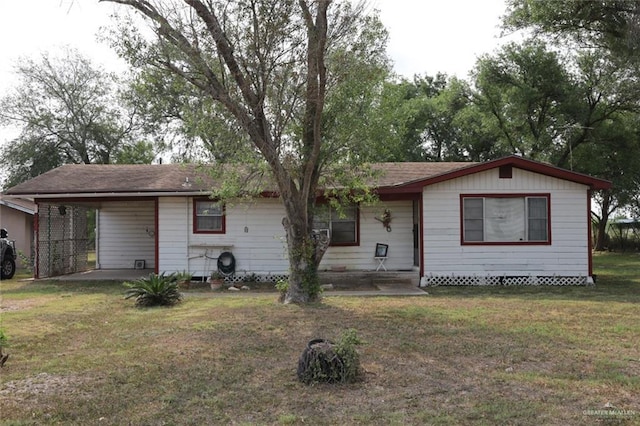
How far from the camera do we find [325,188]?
12.1 meters

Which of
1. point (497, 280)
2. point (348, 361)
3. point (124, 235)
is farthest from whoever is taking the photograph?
point (124, 235)

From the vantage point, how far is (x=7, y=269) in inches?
625

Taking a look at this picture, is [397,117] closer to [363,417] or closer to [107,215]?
[363,417]

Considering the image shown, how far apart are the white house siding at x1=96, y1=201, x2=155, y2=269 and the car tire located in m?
2.66

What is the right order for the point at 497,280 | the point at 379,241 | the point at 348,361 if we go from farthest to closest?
the point at 379,241, the point at 497,280, the point at 348,361

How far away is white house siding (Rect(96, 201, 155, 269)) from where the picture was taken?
59.1 feet

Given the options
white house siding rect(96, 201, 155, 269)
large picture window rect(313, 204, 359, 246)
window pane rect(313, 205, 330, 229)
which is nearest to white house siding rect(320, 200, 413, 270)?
large picture window rect(313, 204, 359, 246)

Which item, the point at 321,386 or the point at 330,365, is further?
the point at 330,365

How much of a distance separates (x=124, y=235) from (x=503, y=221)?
11838mm

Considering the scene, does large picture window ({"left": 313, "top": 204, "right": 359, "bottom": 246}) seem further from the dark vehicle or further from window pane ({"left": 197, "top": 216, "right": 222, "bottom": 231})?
the dark vehicle

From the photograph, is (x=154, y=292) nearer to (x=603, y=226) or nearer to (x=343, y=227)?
(x=343, y=227)

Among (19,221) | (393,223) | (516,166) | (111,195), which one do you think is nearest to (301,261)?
(393,223)

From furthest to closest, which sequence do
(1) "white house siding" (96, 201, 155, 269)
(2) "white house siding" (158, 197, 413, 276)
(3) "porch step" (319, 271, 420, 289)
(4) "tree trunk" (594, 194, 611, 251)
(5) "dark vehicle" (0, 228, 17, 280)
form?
(4) "tree trunk" (594, 194, 611, 251)
(1) "white house siding" (96, 201, 155, 269)
(5) "dark vehicle" (0, 228, 17, 280)
(2) "white house siding" (158, 197, 413, 276)
(3) "porch step" (319, 271, 420, 289)

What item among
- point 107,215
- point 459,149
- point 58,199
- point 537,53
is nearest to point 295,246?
point 58,199
